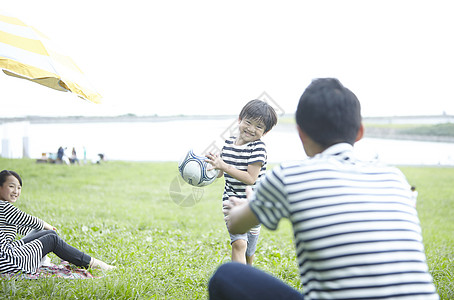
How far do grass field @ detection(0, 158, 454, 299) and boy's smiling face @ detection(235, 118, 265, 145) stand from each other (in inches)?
48.2

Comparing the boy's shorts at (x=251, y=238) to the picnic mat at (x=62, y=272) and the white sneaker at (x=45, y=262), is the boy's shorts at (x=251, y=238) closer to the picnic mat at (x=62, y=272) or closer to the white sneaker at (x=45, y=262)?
the picnic mat at (x=62, y=272)

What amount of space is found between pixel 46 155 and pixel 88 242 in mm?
13254

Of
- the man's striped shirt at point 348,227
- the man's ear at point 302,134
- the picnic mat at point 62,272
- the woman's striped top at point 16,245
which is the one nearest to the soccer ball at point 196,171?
the picnic mat at point 62,272

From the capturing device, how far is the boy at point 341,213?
1450mm

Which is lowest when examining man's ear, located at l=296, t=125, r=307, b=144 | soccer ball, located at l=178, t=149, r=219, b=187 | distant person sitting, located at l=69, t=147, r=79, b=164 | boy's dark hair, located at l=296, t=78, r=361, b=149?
distant person sitting, located at l=69, t=147, r=79, b=164

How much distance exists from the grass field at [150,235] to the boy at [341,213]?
2.04 m

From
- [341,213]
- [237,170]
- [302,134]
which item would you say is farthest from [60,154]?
[341,213]

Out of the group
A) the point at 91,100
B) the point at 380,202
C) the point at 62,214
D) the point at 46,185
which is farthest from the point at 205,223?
the point at 380,202

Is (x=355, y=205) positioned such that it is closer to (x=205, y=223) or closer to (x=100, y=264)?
(x=100, y=264)

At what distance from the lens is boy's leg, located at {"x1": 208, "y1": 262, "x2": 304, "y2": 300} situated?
5.79ft

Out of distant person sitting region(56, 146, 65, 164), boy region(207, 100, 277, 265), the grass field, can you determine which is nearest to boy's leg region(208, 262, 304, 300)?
boy region(207, 100, 277, 265)

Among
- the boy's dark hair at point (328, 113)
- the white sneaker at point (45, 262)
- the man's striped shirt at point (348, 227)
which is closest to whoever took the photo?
the man's striped shirt at point (348, 227)

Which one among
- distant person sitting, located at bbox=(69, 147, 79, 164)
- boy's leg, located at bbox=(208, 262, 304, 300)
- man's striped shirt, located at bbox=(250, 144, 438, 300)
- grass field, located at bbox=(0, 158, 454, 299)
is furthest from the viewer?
distant person sitting, located at bbox=(69, 147, 79, 164)

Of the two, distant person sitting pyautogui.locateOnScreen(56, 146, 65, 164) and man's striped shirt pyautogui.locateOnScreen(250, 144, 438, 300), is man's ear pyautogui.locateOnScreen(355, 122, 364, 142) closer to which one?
man's striped shirt pyautogui.locateOnScreen(250, 144, 438, 300)
